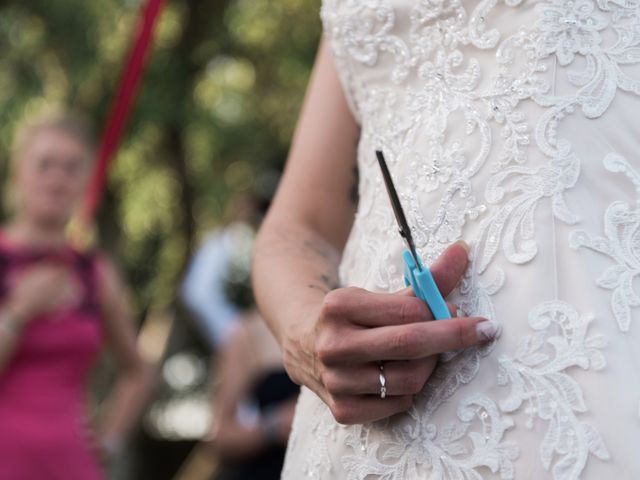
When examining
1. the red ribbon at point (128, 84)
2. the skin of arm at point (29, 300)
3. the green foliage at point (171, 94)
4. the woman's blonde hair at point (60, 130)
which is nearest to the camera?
the red ribbon at point (128, 84)

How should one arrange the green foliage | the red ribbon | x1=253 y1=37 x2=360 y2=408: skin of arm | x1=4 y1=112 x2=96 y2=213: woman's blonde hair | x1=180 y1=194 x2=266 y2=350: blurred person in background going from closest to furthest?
1. x1=253 y1=37 x2=360 y2=408: skin of arm
2. the red ribbon
3. x1=4 y1=112 x2=96 y2=213: woman's blonde hair
4. x1=180 y1=194 x2=266 y2=350: blurred person in background
5. the green foliage

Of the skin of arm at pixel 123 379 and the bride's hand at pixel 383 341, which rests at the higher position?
the bride's hand at pixel 383 341

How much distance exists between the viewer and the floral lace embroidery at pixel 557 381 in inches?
39.5

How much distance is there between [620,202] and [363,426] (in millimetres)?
384

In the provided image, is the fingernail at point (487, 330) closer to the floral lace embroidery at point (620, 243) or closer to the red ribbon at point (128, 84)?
the floral lace embroidery at point (620, 243)

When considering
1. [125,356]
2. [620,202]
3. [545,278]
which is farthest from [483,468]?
[125,356]

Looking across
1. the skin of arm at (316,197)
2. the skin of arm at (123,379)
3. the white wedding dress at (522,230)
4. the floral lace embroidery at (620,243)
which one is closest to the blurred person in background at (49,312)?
the skin of arm at (123,379)

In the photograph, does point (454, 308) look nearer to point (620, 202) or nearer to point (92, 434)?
point (620, 202)

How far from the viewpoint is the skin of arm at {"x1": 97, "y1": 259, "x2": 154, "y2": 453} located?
16.3ft

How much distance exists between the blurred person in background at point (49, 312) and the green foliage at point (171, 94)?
181 centimetres

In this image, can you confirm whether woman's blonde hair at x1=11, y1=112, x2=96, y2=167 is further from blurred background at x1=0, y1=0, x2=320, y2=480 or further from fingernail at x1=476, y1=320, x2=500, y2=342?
fingernail at x1=476, y1=320, x2=500, y2=342

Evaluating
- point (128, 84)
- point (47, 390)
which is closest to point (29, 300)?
point (47, 390)

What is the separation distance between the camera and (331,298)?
1059 millimetres

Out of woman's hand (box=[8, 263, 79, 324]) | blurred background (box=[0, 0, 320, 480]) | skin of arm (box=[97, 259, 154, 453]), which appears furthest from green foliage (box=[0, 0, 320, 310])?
woman's hand (box=[8, 263, 79, 324])
